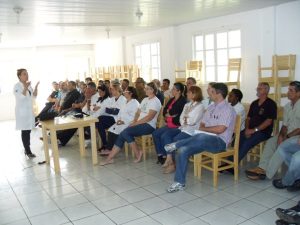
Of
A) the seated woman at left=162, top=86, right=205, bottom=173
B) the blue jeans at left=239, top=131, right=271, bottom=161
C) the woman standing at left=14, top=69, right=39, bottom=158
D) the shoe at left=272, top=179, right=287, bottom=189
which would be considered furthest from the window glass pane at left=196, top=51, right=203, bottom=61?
the shoe at left=272, top=179, right=287, bottom=189

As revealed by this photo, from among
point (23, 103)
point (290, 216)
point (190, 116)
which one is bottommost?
point (290, 216)

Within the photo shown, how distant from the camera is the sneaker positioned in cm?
330

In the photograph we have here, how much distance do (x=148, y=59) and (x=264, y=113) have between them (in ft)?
18.0

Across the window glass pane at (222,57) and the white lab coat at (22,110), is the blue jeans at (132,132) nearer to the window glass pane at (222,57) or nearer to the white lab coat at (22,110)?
the white lab coat at (22,110)

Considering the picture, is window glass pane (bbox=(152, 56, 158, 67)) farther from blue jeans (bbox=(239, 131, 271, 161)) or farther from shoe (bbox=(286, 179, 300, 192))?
shoe (bbox=(286, 179, 300, 192))

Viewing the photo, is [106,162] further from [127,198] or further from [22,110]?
[22,110]

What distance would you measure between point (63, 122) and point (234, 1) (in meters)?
3.21

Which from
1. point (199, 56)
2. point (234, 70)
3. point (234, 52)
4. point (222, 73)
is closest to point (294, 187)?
point (234, 70)

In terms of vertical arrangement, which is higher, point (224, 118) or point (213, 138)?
point (224, 118)

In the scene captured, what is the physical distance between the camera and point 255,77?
19.5ft

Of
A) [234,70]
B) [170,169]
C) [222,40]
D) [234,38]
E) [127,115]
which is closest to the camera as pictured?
[170,169]

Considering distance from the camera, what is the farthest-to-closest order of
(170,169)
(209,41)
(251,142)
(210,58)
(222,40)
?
(210,58) → (209,41) → (222,40) → (170,169) → (251,142)

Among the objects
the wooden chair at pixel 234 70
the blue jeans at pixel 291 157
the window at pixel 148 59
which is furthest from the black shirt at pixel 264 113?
the window at pixel 148 59

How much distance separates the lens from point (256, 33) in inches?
228
